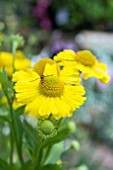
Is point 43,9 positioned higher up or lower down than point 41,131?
higher up

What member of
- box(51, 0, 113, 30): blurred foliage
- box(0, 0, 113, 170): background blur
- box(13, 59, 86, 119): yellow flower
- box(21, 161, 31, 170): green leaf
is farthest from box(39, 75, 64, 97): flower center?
box(51, 0, 113, 30): blurred foliage

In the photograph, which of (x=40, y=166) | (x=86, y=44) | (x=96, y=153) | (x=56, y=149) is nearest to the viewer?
(x=40, y=166)

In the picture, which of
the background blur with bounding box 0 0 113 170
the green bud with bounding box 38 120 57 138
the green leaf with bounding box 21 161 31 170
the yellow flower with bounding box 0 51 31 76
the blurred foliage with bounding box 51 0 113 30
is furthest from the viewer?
the blurred foliage with bounding box 51 0 113 30

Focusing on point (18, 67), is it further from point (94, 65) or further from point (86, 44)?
point (86, 44)

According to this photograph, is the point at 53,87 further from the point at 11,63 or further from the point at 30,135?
the point at 11,63

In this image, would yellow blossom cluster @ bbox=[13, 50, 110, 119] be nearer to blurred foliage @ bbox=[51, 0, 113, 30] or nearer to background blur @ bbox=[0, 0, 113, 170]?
background blur @ bbox=[0, 0, 113, 170]

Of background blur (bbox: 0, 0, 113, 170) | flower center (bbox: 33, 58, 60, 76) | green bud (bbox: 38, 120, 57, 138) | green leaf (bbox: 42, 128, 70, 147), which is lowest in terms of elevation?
green leaf (bbox: 42, 128, 70, 147)

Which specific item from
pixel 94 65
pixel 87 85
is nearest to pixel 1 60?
pixel 94 65
